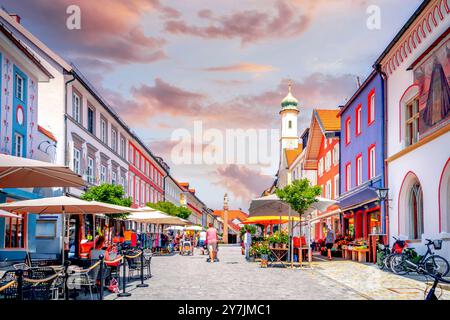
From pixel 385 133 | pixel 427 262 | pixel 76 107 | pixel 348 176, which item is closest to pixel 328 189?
pixel 348 176

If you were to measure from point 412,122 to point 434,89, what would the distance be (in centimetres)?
368

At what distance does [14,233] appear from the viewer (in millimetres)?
20547

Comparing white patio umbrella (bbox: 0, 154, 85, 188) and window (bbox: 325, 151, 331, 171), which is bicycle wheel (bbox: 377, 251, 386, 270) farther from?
window (bbox: 325, 151, 331, 171)

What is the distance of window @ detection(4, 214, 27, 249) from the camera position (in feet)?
65.2

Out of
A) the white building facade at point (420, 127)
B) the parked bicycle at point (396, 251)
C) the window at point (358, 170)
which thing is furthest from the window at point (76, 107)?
the parked bicycle at point (396, 251)

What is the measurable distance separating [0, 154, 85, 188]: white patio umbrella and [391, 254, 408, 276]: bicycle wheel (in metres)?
9.76

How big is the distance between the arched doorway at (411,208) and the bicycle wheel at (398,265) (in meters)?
2.73

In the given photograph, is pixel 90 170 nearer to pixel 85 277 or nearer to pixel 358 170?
pixel 358 170

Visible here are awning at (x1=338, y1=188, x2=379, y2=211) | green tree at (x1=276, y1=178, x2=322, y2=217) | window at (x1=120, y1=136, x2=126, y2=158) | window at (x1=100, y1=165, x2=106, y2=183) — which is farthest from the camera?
window at (x1=120, y1=136, x2=126, y2=158)

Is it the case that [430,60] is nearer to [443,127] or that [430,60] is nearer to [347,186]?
[443,127]

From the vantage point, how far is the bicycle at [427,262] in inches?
543

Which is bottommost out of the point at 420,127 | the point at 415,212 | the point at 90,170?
the point at 415,212

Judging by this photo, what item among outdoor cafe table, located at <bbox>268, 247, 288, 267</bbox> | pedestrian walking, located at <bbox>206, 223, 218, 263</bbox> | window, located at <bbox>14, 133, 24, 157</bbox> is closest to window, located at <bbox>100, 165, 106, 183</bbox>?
pedestrian walking, located at <bbox>206, 223, 218, 263</bbox>
